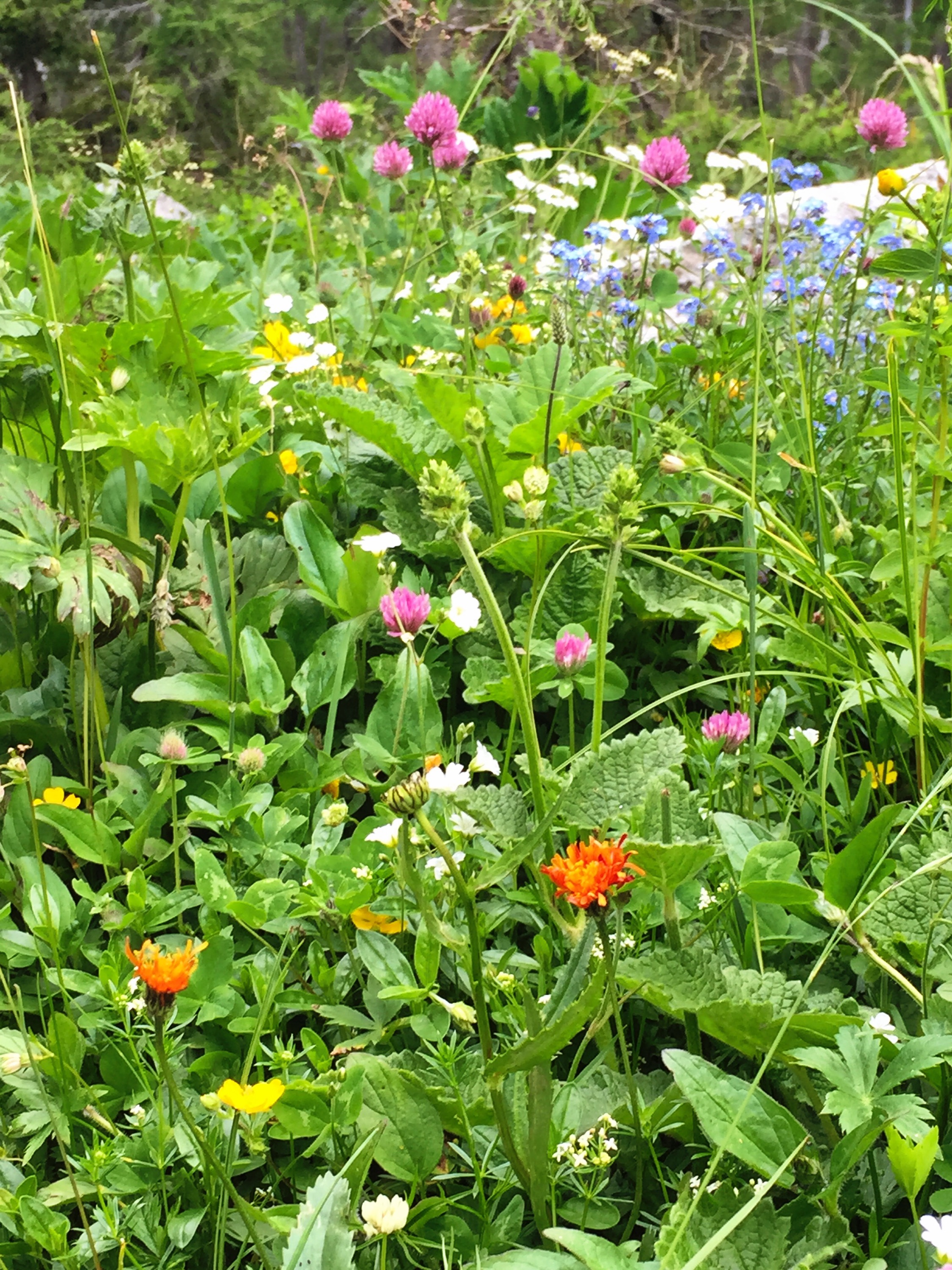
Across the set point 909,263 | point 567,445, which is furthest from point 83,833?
point 909,263

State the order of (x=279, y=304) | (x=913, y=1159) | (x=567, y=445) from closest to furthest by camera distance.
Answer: (x=913, y=1159) → (x=567, y=445) → (x=279, y=304)

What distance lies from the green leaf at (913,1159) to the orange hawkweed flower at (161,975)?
18.1 inches

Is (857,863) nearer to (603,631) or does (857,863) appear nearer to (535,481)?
(603,631)

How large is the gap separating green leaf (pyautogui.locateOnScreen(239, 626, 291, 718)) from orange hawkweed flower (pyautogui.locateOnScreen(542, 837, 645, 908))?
596 mm

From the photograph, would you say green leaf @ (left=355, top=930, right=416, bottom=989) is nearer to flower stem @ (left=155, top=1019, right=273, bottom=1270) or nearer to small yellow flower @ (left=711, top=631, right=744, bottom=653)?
flower stem @ (left=155, top=1019, right=273, bottom=1270)

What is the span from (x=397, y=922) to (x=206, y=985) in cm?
18

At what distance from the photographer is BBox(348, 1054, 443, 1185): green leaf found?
0.79 m

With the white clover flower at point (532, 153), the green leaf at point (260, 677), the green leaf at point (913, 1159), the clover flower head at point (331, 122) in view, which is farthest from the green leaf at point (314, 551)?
the clover flower head at point (331, 122)

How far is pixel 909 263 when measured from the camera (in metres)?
1.10

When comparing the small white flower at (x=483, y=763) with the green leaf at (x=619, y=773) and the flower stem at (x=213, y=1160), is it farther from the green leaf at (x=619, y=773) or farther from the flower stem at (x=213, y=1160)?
the flower stem at (x=213, y=1160)

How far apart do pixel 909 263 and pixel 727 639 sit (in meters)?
0.49

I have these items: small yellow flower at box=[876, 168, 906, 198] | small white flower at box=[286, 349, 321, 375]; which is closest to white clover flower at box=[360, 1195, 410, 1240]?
small yellow flower at box=[876, 168, 906, 198]

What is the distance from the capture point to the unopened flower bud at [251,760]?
1096mm

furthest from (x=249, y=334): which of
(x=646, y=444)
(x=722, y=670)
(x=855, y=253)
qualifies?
(x=855, y=253)
